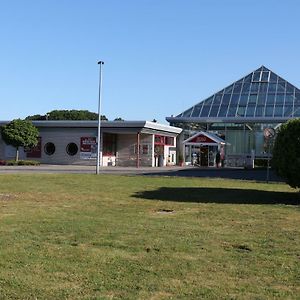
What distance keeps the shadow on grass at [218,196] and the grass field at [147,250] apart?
100 centimetres

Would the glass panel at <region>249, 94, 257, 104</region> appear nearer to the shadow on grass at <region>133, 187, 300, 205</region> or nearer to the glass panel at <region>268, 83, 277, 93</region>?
the glass panel at <region>268, 83, 277, 93</region>

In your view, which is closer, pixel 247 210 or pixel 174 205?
pixel 247 210

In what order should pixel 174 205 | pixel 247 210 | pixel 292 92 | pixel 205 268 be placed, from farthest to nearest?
pixel 292 92, pixel 174 205, pixel 247 210, pixel 205 268

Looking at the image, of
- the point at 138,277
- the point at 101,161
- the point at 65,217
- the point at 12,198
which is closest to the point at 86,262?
the point at 138,277

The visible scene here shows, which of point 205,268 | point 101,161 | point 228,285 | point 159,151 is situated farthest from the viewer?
point 159,151

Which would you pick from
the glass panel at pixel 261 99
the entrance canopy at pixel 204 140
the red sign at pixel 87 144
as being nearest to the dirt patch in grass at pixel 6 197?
the red sign at pixel 87 144

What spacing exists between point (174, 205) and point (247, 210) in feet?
6.66

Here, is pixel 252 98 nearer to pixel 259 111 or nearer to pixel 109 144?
pixel 259 111

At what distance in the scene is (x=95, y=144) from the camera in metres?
49.7

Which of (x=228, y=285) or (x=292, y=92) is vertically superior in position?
(x=292, y=92)

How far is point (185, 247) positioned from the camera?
8047 mm

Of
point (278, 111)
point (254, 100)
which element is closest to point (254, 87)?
point (254, 100)

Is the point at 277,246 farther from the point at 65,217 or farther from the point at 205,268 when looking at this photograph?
the point at 65,217

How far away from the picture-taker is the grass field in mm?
5789
